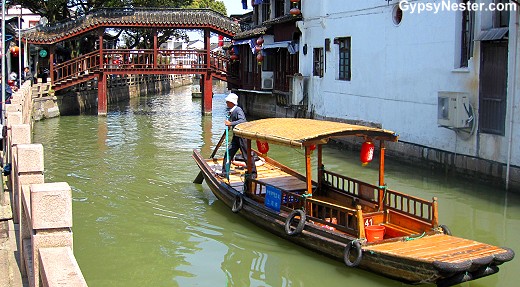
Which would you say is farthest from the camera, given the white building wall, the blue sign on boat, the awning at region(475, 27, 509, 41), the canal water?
the white building wall

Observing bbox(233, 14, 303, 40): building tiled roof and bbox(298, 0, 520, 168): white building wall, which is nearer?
bbox(298, 0, 520, 168): white building wall

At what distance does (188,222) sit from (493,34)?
777cm

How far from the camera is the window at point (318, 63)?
2352 centimetres

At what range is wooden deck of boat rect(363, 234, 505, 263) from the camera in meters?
7.50

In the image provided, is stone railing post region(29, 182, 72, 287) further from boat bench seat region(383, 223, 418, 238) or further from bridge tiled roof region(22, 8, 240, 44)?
bridge tiled roof region(22, 8, 240, 44)

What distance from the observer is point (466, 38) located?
15227mm

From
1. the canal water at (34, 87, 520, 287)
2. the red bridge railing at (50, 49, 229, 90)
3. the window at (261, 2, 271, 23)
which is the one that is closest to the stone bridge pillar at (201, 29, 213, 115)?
the red bridge railing at (50, 49, 229, 90)

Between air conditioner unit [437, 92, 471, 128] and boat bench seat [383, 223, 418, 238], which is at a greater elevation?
air conditioner unit [437, 92, 471, 128]

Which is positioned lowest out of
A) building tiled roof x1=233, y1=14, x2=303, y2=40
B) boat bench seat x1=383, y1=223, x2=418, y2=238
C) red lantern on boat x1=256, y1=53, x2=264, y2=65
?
boat bench seat x1=383, y1=223, x2=418, y2=238

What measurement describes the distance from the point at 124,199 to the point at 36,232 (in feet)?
26.7

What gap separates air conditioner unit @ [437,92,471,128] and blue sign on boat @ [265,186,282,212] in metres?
6.02

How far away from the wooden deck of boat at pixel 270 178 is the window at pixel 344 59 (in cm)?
857

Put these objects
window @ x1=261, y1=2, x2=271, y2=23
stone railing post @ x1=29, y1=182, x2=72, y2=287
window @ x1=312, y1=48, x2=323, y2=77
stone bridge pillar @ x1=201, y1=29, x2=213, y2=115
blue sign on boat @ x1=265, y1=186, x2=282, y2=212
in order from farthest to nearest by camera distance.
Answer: window @ x1=261, y1=2, x2=271, y2=23 → stone bridge pillar @ x1=201, y1=29, x2=213, y2=115 → window @ x1=312, y1=48, x2=323, y2=77 → blue sign on boat @ x1=265, y1=186, x2=282, y2=212 → stone railing post @ x1=29, y1=182, x2=72, y2=287

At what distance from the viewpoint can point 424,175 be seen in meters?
15.8
